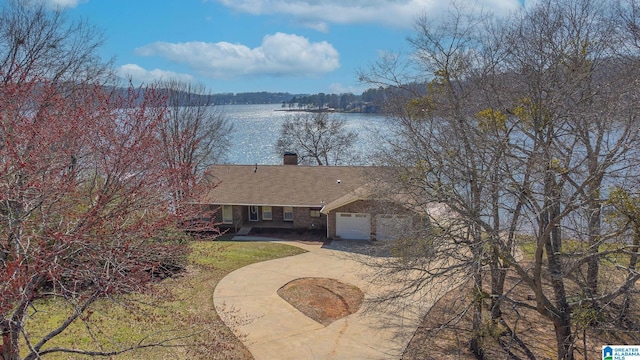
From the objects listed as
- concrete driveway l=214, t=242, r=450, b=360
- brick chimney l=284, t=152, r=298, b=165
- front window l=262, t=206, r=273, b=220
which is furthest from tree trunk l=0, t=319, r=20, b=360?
brick chimney l=284, t=152, r=298, b=165

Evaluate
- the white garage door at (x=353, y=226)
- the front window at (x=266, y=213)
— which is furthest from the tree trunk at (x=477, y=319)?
the front window at (x=266, y=213)

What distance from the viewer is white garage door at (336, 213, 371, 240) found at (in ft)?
77.4

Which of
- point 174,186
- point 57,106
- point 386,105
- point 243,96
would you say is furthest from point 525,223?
point 243,96

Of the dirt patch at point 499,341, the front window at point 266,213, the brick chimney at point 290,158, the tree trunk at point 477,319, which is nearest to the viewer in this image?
the tree trunk at point 477,319

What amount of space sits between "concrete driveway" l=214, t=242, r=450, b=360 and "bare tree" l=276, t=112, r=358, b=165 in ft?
71.9

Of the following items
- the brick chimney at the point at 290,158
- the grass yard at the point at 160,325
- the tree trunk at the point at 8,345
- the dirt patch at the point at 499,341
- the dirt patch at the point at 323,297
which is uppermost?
the brick chimney at the point at 290,158

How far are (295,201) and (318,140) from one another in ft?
50.4

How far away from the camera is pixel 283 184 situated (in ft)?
86.4

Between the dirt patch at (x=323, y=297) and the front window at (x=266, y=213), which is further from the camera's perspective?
the front window at (x=266, y=213)

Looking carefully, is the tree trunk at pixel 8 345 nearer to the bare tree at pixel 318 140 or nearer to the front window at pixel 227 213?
the front window at pixel 227 213

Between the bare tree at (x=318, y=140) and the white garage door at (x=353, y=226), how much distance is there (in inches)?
623

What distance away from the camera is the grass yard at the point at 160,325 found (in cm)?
1035

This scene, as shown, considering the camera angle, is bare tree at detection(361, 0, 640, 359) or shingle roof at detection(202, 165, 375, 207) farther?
shingle roof at detection(202, 165, 375, 207)
